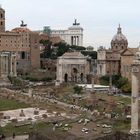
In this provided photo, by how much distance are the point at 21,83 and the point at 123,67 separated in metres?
15.6

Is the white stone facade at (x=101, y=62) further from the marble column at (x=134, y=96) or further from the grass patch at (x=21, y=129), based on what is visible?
the marble column at (x=134, y=96)

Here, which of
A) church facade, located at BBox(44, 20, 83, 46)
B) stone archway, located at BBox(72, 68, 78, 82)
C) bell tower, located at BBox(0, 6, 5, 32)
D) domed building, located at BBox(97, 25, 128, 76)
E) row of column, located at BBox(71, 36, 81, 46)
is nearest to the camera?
domed building, located at BBox(97, 25, 128, 76)

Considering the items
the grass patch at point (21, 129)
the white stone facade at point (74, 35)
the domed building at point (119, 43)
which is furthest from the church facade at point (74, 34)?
the grass patch at point (21, 129)

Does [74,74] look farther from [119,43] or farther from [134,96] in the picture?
[134,96]

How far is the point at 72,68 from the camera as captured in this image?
7644 centimetres

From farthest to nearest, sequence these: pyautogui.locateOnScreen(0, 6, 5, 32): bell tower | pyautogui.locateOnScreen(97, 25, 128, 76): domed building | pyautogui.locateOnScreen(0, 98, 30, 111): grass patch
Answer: pyautogui.locateOnScreen(0, 6, 5, 32): bell tower, pyautogui.locateOnScreen(97, 25, 128, 76): domed building, pyautogui.locateOnScreen(0, 98, 30, 111): grass patch

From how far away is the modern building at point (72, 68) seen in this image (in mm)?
76094

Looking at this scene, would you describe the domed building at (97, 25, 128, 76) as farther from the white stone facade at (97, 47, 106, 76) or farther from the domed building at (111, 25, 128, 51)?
the domed building at (111, 25, 128, 51)

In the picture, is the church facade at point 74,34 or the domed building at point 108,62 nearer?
the domed building at point 108,62

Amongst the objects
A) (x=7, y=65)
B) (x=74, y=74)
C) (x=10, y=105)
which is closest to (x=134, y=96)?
(x=10, y=105)

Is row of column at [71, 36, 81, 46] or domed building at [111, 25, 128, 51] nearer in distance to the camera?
domed building at [111, 25, 128, 51]

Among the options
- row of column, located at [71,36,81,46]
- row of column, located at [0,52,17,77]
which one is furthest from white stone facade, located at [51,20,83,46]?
row of column, located at [0,52,17,77]

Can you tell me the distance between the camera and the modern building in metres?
76.1

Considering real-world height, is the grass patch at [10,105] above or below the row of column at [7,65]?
below
